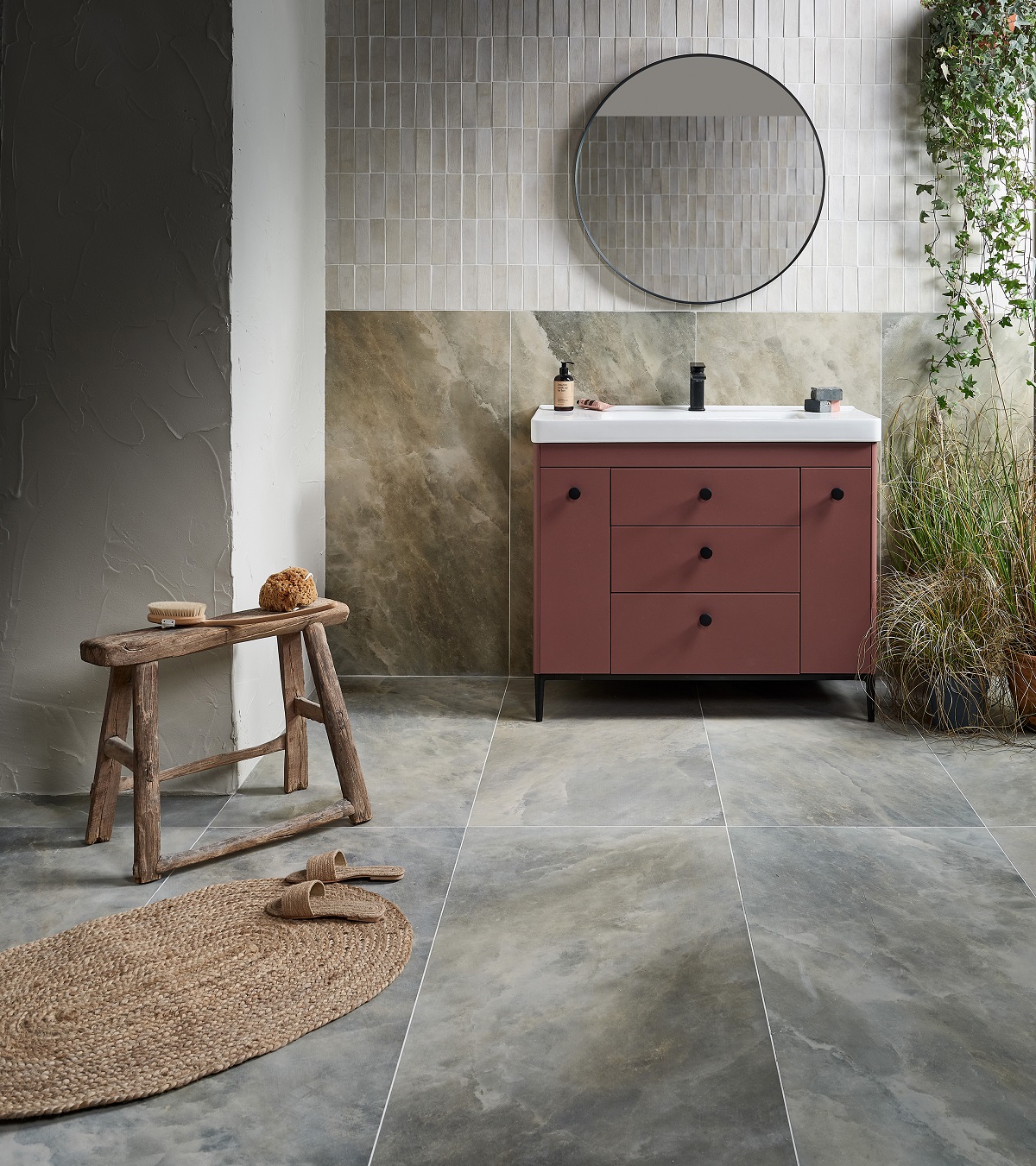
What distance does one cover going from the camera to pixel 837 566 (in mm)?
3453

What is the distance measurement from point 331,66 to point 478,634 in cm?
198

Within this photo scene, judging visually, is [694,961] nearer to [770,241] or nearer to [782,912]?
[782,912]

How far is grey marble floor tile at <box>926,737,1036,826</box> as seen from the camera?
271 centimetres

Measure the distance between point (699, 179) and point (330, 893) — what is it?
2628 mm

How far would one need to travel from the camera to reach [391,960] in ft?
6.63

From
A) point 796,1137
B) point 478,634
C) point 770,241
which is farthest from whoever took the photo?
point 478,634

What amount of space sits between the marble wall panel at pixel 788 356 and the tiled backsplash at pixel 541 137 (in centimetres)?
5

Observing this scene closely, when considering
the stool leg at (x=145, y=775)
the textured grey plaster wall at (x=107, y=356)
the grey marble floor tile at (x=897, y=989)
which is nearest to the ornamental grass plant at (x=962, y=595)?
the grey marble floor tile at (x=897, y=989)

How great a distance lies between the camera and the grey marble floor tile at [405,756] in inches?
109

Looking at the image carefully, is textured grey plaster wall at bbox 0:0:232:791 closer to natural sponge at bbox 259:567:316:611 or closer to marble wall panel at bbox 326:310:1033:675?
natural sponge at bbox 259:567:316:611

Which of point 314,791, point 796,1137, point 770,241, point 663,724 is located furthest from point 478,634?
point 796,1137

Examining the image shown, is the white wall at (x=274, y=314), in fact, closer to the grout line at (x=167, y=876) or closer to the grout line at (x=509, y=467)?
the grout line at (x=167, y=876)

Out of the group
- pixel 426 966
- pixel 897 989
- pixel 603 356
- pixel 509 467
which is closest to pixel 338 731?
pixel 426 966

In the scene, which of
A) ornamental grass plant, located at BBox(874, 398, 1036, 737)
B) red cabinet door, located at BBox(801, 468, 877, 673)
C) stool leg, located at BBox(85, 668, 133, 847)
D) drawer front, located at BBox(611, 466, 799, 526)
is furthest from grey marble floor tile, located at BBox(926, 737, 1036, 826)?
stool leg, located at BBox(85, 668, 133, 847)
